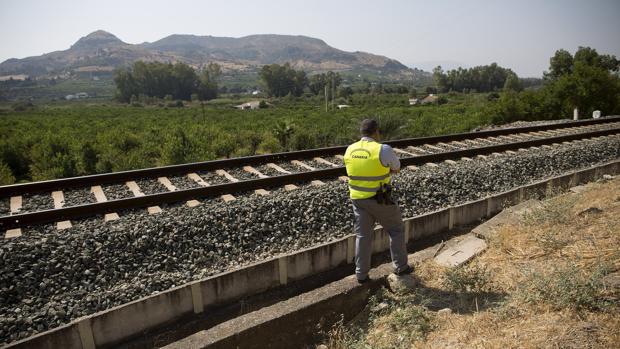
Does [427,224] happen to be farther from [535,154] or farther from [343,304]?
[535,154]

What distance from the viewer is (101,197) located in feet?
22.8

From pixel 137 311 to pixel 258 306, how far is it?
52.2 inches

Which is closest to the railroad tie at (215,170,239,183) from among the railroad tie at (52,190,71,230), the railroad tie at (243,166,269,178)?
the railroad tie at (243,166,269,178)

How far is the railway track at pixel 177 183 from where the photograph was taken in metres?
6.11

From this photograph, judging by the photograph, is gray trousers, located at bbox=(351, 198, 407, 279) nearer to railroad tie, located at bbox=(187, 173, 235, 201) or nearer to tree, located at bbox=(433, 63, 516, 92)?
railroad tie, located at bbox=(187, 173, 235, 201)

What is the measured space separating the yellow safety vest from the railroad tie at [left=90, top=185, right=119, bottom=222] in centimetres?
387

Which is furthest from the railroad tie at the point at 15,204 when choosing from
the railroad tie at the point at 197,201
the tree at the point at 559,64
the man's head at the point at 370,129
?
the tree at the point at 559,64

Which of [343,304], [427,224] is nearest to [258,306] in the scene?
[343,304]

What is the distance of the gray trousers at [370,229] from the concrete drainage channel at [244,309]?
0.73 feet

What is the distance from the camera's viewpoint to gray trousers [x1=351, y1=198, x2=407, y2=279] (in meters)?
4.39

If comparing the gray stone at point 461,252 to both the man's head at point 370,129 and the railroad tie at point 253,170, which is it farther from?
the railroad tie at point 253,170

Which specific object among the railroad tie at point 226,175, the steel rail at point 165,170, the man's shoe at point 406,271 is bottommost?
the man's shoe at point 406,271

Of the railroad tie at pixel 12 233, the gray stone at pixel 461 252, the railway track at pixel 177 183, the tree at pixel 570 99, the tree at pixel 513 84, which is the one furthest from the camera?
the tree at pixel 513 84

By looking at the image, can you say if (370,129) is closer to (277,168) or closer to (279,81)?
(277,168)
